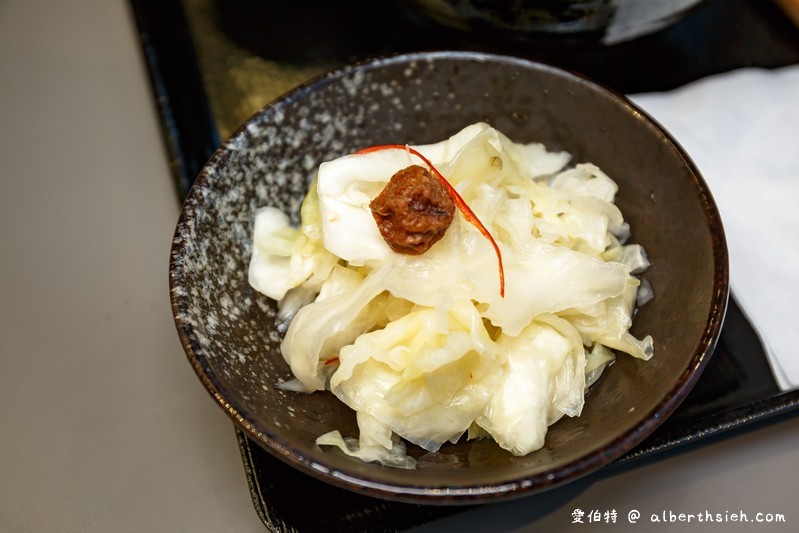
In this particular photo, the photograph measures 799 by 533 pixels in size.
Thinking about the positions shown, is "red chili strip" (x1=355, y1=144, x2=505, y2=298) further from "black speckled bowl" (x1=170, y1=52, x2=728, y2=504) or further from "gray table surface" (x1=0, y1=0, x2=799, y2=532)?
"gray table surface" (x1=0, y1=0, x2=799, y2=532)

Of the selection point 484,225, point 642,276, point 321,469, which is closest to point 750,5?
point 642,276

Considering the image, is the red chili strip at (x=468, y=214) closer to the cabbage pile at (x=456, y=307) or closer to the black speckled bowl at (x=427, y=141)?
the cabbage pile at (x=456, y=307)

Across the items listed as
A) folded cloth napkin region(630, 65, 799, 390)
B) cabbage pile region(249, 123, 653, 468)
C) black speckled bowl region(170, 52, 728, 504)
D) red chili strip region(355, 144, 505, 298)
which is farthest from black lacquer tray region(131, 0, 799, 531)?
red chili strip region(355, 144, 505, 298)

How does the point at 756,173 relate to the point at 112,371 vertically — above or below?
above

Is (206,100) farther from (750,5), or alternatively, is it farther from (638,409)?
(750,5)

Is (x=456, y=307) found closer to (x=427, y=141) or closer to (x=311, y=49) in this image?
(x=427, y=141)

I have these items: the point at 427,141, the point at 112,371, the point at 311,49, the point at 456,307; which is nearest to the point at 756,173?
the point at 427,141

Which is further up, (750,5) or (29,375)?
(750,5)
